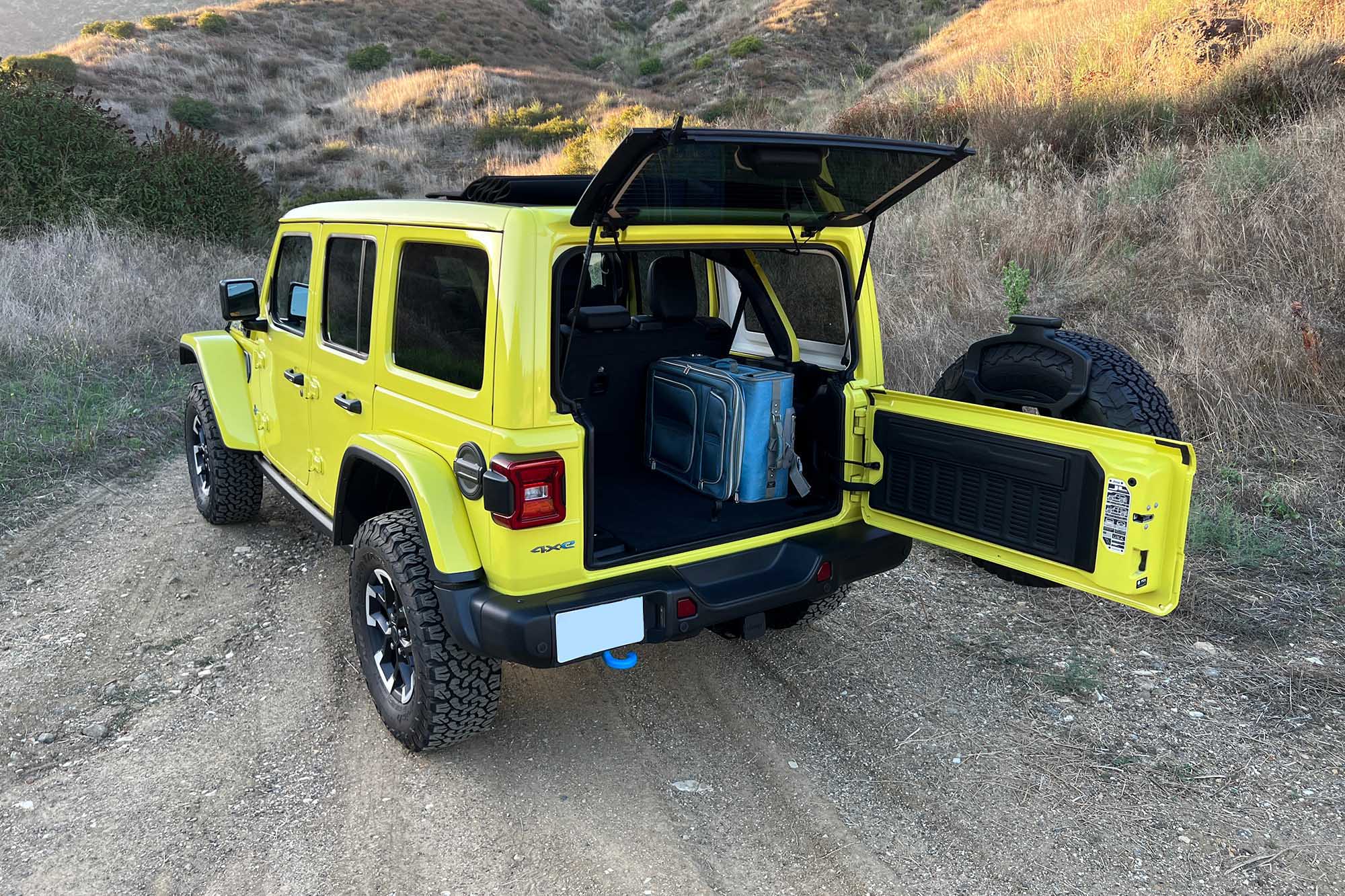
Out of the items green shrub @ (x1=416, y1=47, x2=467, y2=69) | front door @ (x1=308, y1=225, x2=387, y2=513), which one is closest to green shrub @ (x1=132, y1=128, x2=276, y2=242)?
front door @ (x1=308, y1=225, x2=387, y2=513)

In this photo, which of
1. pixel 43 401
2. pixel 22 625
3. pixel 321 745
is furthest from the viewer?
pixel 43 401

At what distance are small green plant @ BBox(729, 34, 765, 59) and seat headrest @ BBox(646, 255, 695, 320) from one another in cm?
2635

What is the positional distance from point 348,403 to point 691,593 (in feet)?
5.25

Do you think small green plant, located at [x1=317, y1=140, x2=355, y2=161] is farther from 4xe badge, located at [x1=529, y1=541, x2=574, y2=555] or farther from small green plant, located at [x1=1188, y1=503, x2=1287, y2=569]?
4xe badge, located at [x1=529, y1=541, x2=574, y2=555]

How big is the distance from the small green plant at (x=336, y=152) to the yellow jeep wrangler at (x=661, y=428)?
2126 centimetres

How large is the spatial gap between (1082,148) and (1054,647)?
23.2ft

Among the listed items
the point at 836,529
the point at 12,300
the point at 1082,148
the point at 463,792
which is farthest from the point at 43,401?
the point at 1082,148

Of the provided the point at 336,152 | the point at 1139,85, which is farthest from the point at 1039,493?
the point at 336,152

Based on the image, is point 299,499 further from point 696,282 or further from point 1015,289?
point 1015,289

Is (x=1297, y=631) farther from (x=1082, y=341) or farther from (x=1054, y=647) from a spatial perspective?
(x=1082, y=341)

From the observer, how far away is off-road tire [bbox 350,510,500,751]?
2918 millimetres

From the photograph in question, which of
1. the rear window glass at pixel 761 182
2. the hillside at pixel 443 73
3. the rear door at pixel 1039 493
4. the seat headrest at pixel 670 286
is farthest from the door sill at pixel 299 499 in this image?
→ the hillside at pixel 443 73

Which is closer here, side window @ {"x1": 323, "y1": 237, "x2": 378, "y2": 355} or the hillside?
side window @ {"x1": 323, "y1": 237, "x2": 378, "y2": 355}

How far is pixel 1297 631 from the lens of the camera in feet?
12.4
